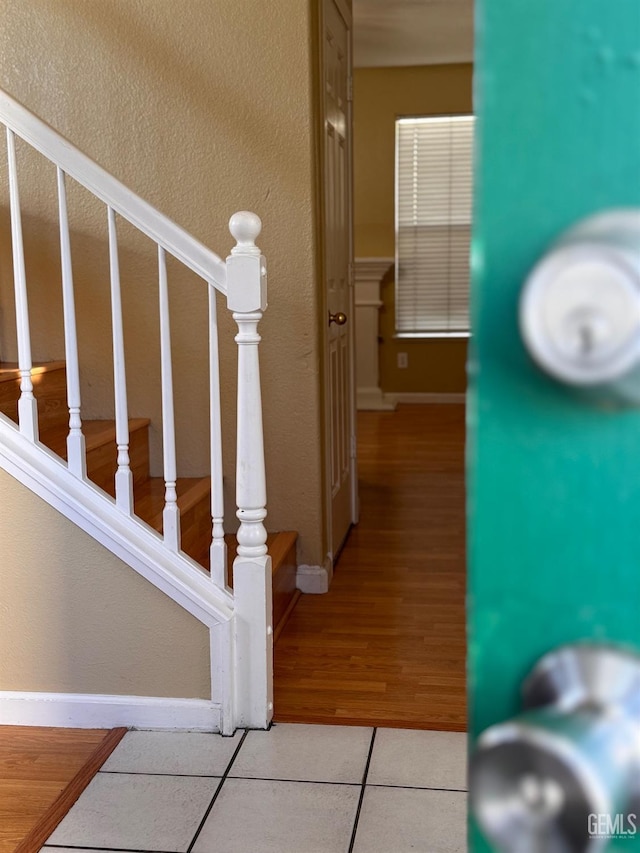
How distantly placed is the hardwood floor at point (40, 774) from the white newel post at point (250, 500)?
1.12 feet

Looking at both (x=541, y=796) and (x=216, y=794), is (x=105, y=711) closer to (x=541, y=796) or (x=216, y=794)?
(x=216, y=794)

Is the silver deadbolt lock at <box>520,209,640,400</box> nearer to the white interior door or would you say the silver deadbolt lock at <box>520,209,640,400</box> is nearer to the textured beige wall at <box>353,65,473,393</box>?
the white interior door

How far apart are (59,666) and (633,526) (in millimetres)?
2110

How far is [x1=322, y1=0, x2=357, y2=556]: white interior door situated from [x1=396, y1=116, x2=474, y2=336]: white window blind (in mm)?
3441

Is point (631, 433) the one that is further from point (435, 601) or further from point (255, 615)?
point (435, 601)

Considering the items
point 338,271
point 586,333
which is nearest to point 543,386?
point 586,333

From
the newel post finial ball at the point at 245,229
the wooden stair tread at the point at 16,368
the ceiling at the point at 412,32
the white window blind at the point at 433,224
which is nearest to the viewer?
the newel post finial ball at the point at 245,229

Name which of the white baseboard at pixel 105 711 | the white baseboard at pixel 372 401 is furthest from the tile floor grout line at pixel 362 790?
the white baseboard at pixel 372 401

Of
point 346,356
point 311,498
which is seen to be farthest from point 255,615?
point 346,356

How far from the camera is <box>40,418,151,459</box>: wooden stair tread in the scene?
102 inches

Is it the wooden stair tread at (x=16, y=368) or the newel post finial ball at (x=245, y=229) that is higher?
the newel post finial ball at (x=245, y=229)

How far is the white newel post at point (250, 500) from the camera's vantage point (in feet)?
6.59

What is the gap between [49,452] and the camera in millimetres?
2096

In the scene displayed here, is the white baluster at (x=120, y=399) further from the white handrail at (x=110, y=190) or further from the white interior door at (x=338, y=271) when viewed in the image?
the white interior door at (x=338, y=271)
